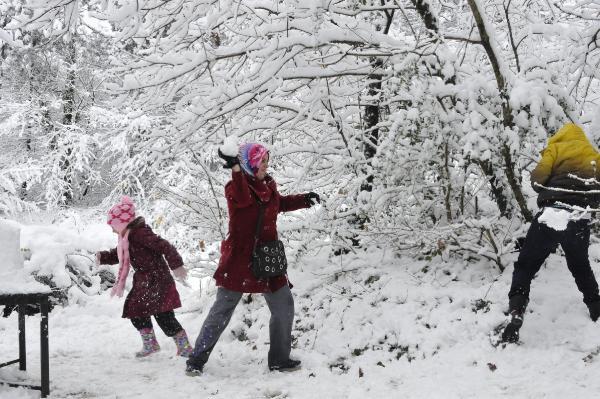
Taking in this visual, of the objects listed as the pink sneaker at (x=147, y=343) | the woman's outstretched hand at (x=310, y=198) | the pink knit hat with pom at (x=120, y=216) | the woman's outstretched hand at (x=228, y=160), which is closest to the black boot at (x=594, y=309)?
the woman's outstretched hand at (x=310, y=198)

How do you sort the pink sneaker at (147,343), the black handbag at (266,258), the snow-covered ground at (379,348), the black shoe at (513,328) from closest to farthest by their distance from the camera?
the snow-covered ground at (379,348)
the black shoe at (513,328)
the black handbag at (266,258)
the pink sneaker at (147,343)

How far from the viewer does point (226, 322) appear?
436cm

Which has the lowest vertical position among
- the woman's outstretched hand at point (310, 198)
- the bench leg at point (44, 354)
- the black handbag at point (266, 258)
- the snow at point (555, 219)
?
the bench leg at point (44, 354)

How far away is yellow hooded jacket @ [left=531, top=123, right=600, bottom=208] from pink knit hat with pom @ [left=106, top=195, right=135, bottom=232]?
3640mm

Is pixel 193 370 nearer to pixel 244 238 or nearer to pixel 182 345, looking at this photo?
pixel 182 345

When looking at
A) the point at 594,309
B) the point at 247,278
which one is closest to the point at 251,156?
the point at 247,278

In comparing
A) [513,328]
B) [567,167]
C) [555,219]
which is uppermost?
[567,167]

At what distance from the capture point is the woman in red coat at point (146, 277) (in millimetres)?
5105

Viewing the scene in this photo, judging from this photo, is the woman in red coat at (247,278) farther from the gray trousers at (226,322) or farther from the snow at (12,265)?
the snow at (12,265)

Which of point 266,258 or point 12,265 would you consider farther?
point 266,258

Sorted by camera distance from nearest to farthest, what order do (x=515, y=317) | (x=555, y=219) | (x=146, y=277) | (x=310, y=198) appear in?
(x=555, y=219)
(x=515, y=317)
(x=310, y=198)
(x=146, y=277)

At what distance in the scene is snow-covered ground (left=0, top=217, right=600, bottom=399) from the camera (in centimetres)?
371

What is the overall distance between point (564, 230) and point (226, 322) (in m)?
2.68

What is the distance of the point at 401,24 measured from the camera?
819 centimetres
